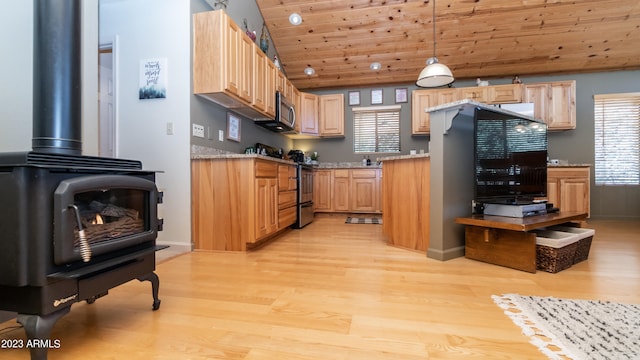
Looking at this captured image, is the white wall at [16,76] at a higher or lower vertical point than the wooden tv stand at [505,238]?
higher

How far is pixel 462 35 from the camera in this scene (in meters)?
4.22

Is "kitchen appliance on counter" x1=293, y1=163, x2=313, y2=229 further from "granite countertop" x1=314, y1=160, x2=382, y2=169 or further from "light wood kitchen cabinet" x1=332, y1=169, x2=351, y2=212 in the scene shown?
"light wood kitchen cabinet" x1=332, y1=169, x2=351, y2=212

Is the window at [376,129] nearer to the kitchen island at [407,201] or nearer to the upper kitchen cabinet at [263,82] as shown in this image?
the upper kitchen cabinet at [263,82]

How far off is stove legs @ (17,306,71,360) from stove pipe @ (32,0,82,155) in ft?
2.63

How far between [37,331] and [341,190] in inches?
172

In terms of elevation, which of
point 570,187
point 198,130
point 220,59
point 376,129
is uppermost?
point 220,59

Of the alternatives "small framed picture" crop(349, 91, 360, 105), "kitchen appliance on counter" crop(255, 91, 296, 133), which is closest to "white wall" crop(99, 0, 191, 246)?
"kitchen appliance on counter" crop(255, 91, 296, 133)

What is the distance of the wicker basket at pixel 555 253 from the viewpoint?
1902mm

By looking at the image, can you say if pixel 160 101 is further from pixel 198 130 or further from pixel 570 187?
pixel 570 187

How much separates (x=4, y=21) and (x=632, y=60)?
7604 millimetres

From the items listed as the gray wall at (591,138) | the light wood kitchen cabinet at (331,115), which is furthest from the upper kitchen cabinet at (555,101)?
the light wood kitchen cabinet at (331,115)

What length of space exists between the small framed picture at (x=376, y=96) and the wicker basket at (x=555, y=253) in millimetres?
3990

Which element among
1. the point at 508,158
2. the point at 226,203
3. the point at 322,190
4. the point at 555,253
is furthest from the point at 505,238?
the point at 322,190

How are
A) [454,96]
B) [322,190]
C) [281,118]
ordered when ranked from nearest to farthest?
[281,118] → [454,96] → [322,190]
